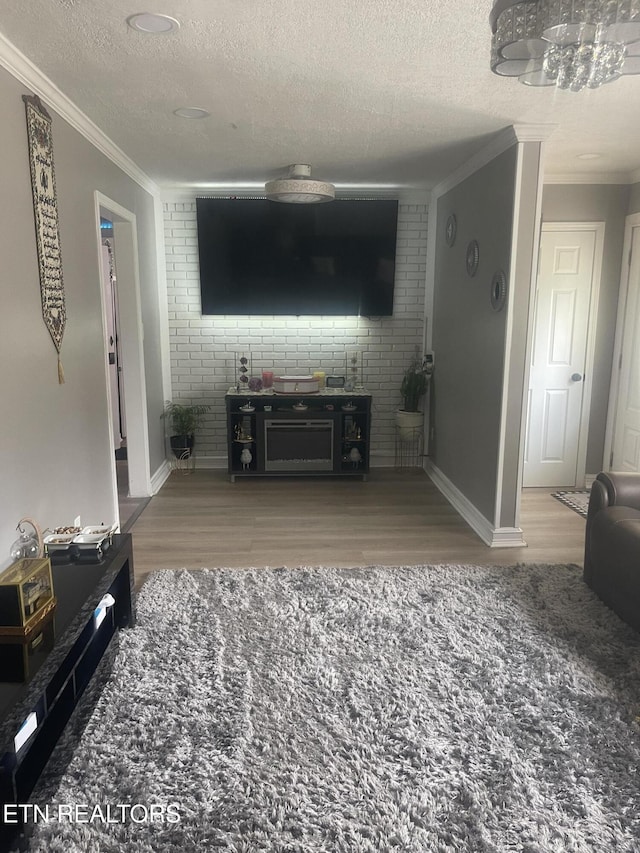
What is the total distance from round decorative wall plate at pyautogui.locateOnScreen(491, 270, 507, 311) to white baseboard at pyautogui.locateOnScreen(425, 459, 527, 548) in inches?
56.2

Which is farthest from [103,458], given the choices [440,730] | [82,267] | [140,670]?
[440,730]

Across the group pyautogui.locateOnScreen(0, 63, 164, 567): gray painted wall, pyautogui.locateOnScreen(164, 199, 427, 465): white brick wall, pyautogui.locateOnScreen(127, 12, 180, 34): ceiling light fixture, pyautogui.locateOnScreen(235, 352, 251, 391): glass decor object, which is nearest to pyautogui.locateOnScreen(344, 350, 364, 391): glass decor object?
pyautogui.locateOnScreen(164, 199, 427, 465): white brick wall

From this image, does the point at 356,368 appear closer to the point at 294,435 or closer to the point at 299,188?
the point at 294,435

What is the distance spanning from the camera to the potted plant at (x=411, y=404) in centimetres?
561

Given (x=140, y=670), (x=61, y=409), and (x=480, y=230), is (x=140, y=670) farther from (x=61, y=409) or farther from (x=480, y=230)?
(x=480, y=230)

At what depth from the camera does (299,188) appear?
450 centimetres

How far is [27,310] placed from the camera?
2.63m

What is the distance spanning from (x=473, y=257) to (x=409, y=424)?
178cm

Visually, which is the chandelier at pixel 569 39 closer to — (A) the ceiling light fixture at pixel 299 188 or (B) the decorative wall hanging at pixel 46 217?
(B) the decorative wall hanging at pixel 46 217

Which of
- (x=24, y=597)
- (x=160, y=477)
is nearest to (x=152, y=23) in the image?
(x=24, y=597)

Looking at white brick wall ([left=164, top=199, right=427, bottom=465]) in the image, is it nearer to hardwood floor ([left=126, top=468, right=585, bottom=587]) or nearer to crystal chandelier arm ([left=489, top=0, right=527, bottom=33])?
hardwood floor ([left=126, top=468, right=585, bottom=587])

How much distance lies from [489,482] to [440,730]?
82.0 inches

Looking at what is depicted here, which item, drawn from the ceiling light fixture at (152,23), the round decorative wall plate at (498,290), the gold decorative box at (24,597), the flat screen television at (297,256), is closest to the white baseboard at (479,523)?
Result: the round decorative wall plate at (498,290)

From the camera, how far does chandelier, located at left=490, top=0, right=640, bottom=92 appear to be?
149 cm
